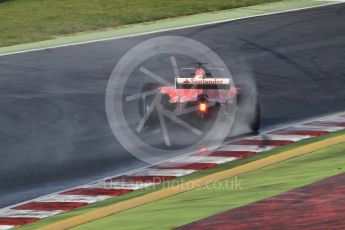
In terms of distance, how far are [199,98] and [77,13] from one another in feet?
44.7

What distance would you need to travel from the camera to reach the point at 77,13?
29500 millimetres

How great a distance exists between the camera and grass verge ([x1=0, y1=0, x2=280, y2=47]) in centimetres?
2731

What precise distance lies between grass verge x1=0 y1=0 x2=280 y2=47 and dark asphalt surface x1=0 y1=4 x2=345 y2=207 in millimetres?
2277

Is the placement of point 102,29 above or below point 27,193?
above

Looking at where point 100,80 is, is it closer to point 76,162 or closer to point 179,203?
point 76,162

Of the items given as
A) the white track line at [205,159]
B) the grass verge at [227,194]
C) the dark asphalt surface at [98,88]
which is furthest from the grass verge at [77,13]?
the grass verge at [227,194]

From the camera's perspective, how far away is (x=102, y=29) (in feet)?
90.7

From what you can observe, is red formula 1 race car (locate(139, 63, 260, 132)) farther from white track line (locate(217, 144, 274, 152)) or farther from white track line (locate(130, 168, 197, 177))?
white track line (locate(130, 168, 197, 177))

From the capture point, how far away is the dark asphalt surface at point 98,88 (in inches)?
596

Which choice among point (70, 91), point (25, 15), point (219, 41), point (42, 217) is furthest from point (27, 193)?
point (25, 15)

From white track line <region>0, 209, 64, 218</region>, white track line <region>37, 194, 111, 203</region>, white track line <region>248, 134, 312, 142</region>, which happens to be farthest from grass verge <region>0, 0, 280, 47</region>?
white track line <region>0, 209, 64, 218</region>

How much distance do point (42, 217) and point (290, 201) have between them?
309 cm

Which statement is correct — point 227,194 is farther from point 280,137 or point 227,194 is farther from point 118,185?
point 280,137

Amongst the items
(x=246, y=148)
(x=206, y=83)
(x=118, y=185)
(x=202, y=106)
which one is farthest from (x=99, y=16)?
(x=118, y=185)
